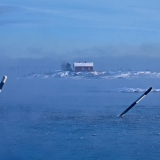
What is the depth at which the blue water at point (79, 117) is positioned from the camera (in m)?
3.64

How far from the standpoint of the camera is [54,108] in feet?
13.4

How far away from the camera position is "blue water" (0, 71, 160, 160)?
11.9 ft

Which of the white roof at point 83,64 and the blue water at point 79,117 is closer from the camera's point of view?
the blue water at point 79,117

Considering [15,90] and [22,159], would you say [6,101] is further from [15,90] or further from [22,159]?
[22,159]

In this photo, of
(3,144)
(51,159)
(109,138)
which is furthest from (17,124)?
(109,138)

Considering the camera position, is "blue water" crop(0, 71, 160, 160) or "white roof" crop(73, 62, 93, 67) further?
"white roof" crop(73, 62, 93, 67)

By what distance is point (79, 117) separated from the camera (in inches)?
158

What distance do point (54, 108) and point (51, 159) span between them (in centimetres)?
67

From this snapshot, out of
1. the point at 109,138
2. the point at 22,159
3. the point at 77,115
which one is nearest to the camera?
the point at 22,159

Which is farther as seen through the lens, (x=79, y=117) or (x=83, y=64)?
(x=83, y=64)

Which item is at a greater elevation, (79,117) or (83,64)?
(83,64)

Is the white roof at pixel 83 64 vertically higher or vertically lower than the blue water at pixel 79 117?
higher

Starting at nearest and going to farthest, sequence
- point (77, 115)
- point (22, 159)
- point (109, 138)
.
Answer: point (22, 159) → point (109, 138) → point (77, 115)

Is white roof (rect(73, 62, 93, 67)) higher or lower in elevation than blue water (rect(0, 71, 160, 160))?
higher
